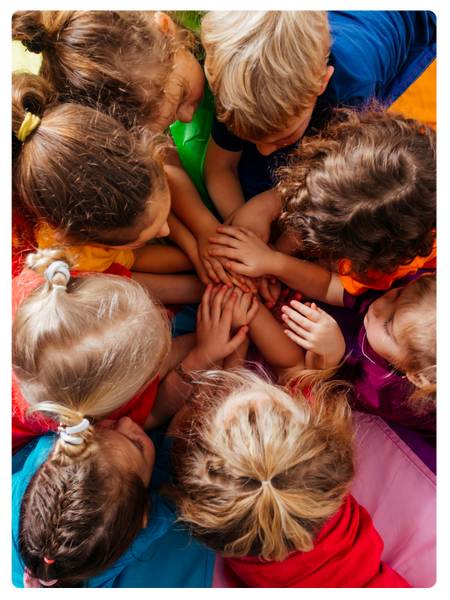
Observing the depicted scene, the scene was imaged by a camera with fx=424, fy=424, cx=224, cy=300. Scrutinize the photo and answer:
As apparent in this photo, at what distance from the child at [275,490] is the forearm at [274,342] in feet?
0.55

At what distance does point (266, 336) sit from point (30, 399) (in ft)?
1.91

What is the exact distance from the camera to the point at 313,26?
818 mm

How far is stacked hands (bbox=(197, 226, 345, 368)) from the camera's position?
1052mm

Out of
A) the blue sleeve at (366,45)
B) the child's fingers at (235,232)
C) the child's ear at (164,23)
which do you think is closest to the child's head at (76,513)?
the child's fingers at (235,232)

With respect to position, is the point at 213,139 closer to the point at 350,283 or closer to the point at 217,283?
the point at 217,283

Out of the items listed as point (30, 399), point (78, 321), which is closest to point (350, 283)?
point (78, 321)

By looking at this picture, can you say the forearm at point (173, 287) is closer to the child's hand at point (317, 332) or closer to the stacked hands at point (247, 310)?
the stacked hands at point (247, 310)

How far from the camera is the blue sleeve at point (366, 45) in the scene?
98cm

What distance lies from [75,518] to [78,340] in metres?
0.31

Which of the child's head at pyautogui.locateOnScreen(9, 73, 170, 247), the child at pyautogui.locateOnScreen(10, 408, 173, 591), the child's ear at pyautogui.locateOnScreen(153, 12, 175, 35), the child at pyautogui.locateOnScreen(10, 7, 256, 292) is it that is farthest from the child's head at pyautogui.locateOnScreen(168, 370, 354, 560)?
the child's ear at pyautogui.locateOnScreen(153, 12, 175, 35)

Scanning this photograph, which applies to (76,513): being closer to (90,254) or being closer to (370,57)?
(90,254)

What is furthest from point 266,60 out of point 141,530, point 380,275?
point 141,530

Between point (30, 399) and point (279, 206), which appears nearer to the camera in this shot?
point (30, 399)

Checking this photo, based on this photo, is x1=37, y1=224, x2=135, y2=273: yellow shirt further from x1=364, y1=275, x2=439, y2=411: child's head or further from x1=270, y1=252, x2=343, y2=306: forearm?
x1=364, y1=275, x2=439, y2=411: child's head
